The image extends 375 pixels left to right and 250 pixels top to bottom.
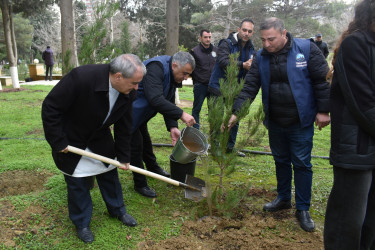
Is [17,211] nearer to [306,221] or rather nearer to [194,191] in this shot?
[194,191]

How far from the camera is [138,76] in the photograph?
235 cm

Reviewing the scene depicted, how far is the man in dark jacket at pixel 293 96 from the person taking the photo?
8.71ft

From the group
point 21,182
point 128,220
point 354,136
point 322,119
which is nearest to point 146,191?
point 128,220

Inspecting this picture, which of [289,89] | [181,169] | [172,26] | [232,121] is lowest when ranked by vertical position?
[181,169]

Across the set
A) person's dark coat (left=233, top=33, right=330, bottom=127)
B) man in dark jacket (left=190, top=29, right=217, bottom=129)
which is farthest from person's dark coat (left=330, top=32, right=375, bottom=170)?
man in dark jacket (left=190, top=29, right=217, bottom=129)

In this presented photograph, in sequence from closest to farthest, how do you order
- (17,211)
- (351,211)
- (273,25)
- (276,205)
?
(351,211) → (273,25) → (17,211) → (276,205)

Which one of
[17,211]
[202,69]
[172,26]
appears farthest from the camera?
[172,26]

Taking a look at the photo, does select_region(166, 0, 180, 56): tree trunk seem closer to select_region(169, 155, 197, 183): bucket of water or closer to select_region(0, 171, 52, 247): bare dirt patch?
select_region(169, 155, 197, 183): bucket of water

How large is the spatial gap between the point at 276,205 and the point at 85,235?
6.22ft

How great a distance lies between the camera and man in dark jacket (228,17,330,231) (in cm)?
265

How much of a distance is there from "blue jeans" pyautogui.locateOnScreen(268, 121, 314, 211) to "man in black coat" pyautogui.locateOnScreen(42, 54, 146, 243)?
144 cm

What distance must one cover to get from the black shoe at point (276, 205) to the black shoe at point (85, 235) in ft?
5.72

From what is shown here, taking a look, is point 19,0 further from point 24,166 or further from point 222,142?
point 222,142

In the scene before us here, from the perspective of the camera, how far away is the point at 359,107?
1764 mm
